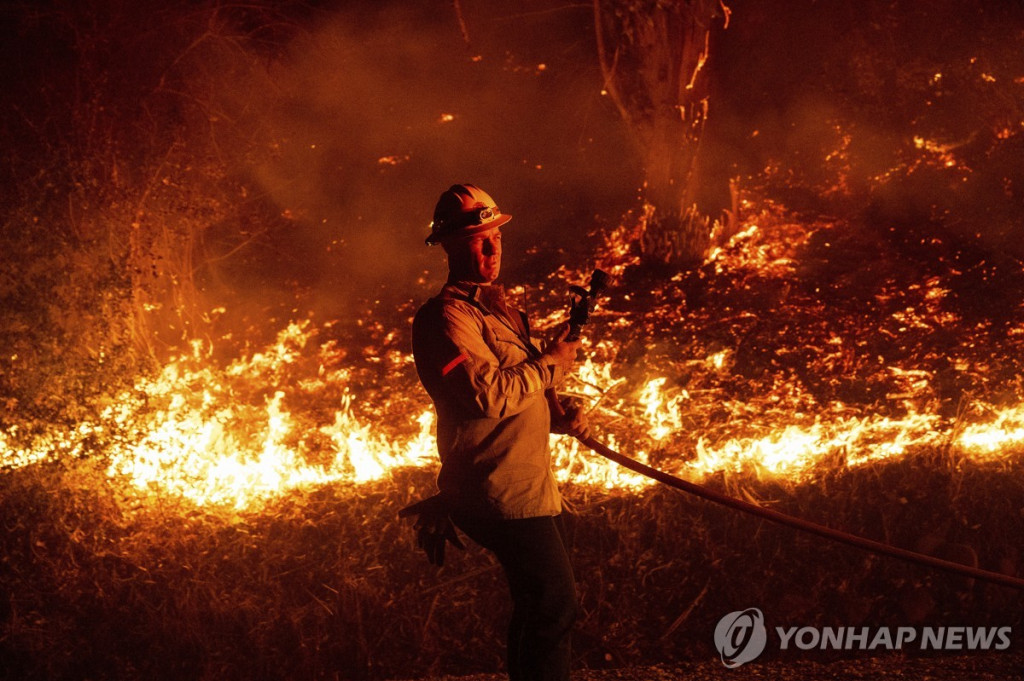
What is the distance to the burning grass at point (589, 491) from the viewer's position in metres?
4.62

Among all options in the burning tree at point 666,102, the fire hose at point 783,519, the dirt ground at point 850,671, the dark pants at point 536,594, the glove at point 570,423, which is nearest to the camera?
the dark pants at point 536,594

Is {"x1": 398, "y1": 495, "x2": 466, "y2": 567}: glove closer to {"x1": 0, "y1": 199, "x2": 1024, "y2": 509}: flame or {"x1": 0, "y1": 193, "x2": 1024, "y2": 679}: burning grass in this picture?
{"x1": 0, "y1": 193, "x2": 1024, "y2": 679}: burning grass

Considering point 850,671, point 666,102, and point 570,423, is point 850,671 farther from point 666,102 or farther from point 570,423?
point 666,102

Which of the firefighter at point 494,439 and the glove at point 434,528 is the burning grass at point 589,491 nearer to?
the glove at point 434,528

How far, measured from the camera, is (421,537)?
3.33 metres

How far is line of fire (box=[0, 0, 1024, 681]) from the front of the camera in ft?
15.5

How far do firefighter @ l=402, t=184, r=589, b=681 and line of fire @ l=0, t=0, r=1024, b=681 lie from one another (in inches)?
60.2

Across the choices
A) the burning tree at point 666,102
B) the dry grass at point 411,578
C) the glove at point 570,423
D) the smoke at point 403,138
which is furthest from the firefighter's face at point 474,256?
the burning tree at point 666,102

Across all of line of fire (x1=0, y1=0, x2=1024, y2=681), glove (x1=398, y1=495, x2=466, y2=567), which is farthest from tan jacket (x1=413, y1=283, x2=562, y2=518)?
line of fire (x1=0, y1=0, x2=1024, y2=681)

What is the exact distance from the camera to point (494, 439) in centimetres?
314

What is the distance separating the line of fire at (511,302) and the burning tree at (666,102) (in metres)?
0.03

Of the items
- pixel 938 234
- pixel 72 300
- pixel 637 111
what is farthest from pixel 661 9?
pixel 72 300

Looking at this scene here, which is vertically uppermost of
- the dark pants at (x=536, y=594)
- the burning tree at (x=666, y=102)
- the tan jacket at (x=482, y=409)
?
the burning tree at (x=666, y=102)

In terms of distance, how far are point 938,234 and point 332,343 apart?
213 inches
